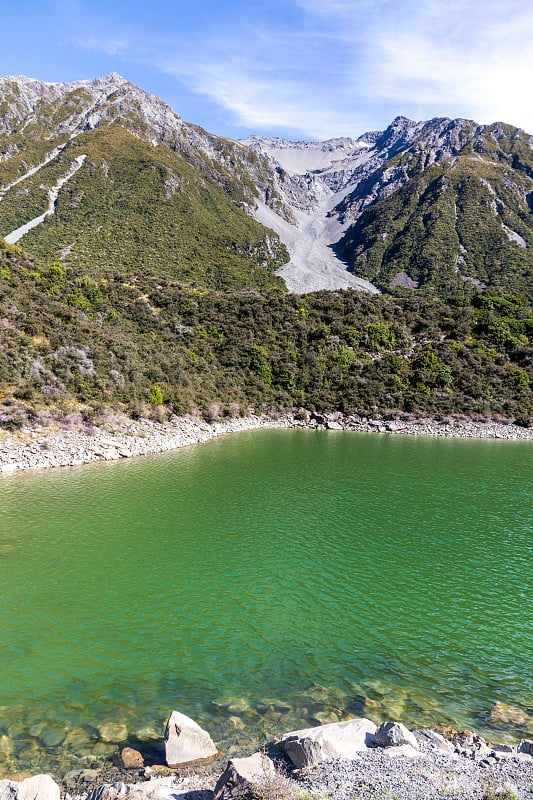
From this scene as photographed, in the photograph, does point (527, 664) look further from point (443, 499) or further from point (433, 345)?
point (433, 345)

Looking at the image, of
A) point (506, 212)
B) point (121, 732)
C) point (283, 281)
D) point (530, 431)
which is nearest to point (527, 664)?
point (121, 732)

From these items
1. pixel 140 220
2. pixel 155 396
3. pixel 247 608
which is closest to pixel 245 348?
pixel 155 396

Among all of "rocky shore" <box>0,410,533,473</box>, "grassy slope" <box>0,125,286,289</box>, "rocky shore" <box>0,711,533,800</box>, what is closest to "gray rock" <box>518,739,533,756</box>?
"rocky shore" <box>0,711,533,800</box>

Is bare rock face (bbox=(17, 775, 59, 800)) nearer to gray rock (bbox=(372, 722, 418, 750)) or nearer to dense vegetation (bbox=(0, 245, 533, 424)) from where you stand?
gray rock (bbox=(372, 722, 418, 750))

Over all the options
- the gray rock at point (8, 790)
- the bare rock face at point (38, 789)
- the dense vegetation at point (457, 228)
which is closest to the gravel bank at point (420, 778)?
the bare rock face at point (38, 789)

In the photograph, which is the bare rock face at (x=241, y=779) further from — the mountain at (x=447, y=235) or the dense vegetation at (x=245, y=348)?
the mountain at (x=447, y=235)
